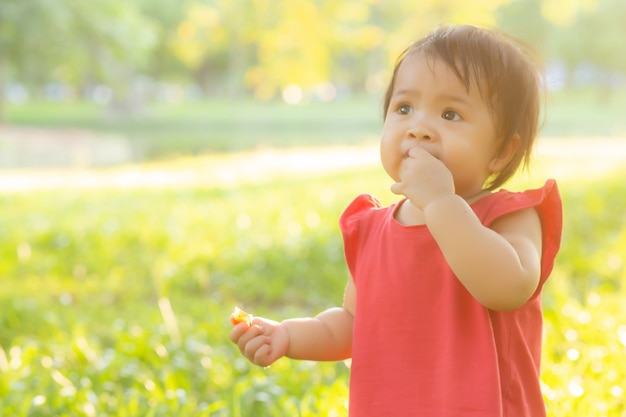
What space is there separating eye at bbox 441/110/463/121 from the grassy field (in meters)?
0.67

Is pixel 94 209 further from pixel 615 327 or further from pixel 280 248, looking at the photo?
pixel 615 327

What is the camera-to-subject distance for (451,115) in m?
1.65

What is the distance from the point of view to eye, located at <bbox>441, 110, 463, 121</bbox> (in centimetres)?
165

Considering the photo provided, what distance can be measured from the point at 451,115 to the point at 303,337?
0.58 m

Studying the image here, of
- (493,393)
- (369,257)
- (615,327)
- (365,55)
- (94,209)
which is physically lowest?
(365,55)

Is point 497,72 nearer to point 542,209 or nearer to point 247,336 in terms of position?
point 542,209

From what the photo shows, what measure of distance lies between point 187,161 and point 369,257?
11807 mm

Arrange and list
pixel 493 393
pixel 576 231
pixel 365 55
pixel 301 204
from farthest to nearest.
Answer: pixel 365 55
pixel 301 204
pixel 576 231
pixel 493 393

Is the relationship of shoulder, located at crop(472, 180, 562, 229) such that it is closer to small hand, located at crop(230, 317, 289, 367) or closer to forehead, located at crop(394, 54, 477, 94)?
forehead, located at crop(394, 54, 477, 94)

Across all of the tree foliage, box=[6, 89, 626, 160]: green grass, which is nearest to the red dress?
the tree foliage

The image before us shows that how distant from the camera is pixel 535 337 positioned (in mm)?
1726

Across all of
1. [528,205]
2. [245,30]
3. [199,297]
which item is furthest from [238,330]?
[245,30]

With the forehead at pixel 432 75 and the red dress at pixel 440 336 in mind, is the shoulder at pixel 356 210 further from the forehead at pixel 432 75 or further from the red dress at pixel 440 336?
the forehead at pixel 432 75

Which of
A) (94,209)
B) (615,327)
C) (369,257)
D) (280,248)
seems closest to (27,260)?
(280,248)
